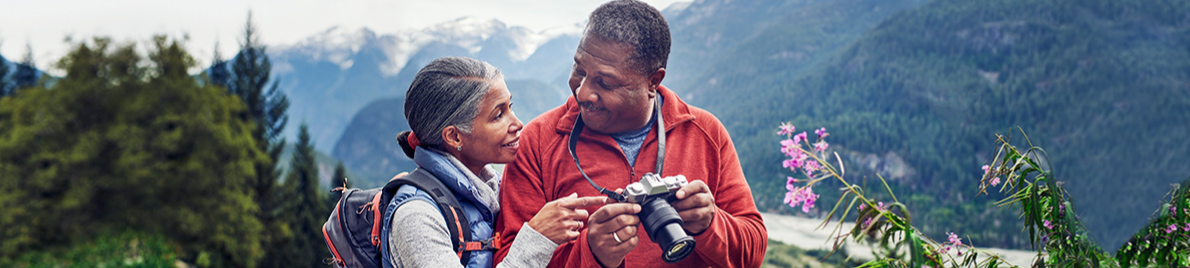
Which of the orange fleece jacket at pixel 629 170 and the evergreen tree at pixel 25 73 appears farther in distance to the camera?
the evergreen tree at pixel 25 73

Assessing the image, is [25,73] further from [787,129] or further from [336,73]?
[336,73]

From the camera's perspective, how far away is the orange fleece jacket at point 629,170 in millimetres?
2229

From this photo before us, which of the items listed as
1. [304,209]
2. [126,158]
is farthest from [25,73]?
[304,209]

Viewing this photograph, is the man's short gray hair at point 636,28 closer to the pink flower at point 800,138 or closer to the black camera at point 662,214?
the black camera at point 662,214

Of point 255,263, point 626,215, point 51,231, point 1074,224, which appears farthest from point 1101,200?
point 51,231

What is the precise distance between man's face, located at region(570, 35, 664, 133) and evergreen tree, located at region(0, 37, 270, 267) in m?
26.6

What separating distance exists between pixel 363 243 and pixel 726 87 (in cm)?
8811

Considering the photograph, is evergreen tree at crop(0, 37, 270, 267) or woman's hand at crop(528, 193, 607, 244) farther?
evergreen tree at crop(0, 37, 270, 267)

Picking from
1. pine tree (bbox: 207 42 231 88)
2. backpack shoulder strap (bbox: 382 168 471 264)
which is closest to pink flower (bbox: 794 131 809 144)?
backpack shoulder strap (bbox: 382 168 471 264)

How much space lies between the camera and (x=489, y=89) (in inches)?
82.0

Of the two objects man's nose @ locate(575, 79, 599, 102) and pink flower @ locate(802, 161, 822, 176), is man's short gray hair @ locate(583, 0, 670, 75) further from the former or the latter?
pink flower @ locate(802, 161, 822, 176)

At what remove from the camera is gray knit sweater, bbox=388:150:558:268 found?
6.03ft

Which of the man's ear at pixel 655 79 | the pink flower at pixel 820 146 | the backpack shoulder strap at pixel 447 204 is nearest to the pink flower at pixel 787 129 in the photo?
the pink flower at pixel 820 146

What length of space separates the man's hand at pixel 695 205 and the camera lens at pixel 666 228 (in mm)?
117
